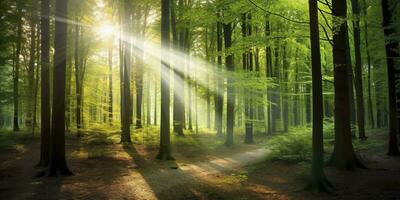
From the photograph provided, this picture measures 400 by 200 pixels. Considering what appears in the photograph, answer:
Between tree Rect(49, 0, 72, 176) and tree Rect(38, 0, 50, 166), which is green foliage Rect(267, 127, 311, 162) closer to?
tree Rect(49, 0, 72, 176)

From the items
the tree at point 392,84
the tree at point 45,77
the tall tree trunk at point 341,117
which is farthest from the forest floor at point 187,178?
the tree at point 45,77

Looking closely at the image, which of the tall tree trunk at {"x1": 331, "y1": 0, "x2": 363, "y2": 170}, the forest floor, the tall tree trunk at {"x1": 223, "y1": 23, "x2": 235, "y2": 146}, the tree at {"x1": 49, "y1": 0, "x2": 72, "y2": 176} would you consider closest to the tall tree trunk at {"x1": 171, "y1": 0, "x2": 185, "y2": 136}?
the tall tree trunk at {"x1": 223, "y1": 23, "x2": 235, "y2": 146}

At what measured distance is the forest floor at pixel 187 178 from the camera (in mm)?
8695

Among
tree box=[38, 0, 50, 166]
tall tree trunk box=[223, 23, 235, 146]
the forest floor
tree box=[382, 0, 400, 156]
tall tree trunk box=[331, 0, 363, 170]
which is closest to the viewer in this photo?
the forest floor

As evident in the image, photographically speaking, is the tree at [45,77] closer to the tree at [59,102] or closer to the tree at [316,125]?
the tree at [59,102]

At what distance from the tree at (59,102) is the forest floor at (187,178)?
84 cm

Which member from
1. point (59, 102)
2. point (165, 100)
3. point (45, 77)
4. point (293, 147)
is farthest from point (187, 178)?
point (45, 77)

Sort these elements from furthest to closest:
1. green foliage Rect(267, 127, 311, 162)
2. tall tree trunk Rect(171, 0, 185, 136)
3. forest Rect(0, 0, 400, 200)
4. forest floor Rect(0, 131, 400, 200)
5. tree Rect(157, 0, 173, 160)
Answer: tall tree trunk Rect(171, 0, 185, 136) < tree Rect(157, 0, 173, 160) < green foliage Rect(267, 127, 311, 162) < forest Rect(0, 0, 400, 200) < forest floor Rect(0, 131, 400, 200)

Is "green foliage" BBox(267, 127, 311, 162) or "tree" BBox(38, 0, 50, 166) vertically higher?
"tree" BBox(38, 0, 50, 166)

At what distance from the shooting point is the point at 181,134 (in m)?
23.4

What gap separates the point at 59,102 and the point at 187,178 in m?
5.66

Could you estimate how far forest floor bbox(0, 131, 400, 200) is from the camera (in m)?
8.70

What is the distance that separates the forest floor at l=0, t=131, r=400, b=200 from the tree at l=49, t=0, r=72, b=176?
0.84 m

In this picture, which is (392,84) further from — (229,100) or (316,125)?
(229,100)
